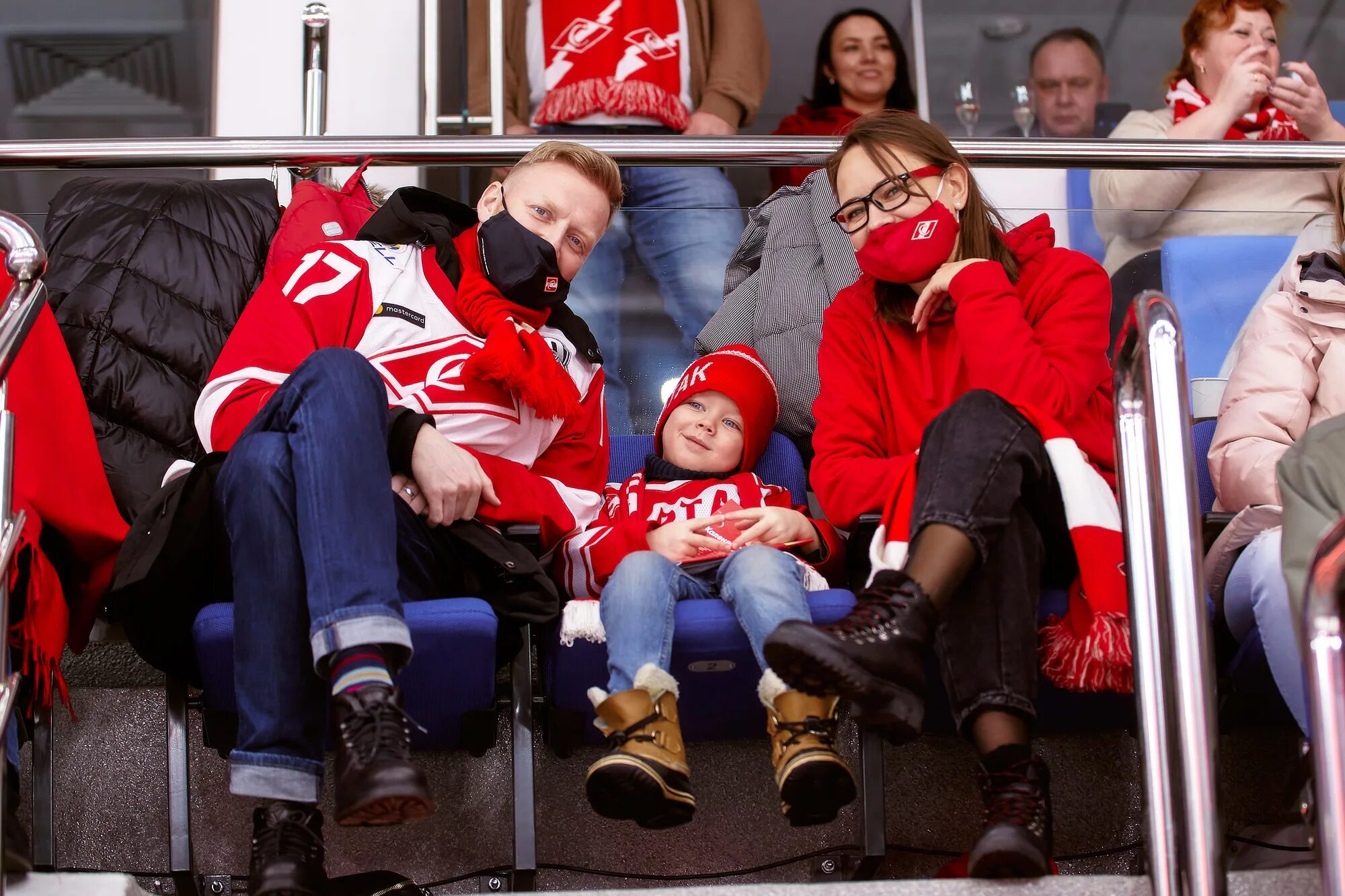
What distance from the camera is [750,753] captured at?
97.3 inches

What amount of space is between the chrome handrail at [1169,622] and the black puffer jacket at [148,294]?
157 cm

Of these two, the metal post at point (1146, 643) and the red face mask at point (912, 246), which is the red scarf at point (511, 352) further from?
the metal post at point (1146, 643)

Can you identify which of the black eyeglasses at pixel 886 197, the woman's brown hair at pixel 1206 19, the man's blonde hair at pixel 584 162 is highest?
the woman's brown hair at pixel 1206 19

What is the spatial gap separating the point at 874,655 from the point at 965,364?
2.76 feet

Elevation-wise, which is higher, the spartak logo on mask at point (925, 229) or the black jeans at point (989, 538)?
the spartak logo on mask at point (925, 229)

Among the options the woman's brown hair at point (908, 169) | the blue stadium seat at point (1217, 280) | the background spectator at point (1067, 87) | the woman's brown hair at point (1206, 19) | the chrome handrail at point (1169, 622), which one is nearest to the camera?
the chrome handrail at point (1169, 622)

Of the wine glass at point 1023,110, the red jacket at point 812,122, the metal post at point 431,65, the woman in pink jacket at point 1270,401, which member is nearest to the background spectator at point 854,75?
the red jacket at point 812,122

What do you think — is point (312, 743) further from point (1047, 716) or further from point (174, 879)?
point (1047, 716)

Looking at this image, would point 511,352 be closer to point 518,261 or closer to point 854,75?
point 518,261

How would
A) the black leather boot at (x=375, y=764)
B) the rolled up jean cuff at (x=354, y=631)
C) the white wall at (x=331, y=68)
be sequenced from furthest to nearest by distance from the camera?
the white wall at (x=331, y=68)
the rolled up jean cuff at (x=354, y=631)
the black leather boot at (x=375, y=764)

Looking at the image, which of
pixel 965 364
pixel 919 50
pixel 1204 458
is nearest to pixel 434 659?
pixel 965 364

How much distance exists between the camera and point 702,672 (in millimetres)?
2098

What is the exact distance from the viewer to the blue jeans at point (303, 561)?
69.6 inches

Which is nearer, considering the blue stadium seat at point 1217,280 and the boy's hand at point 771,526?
the boy's hand at point 771,526
